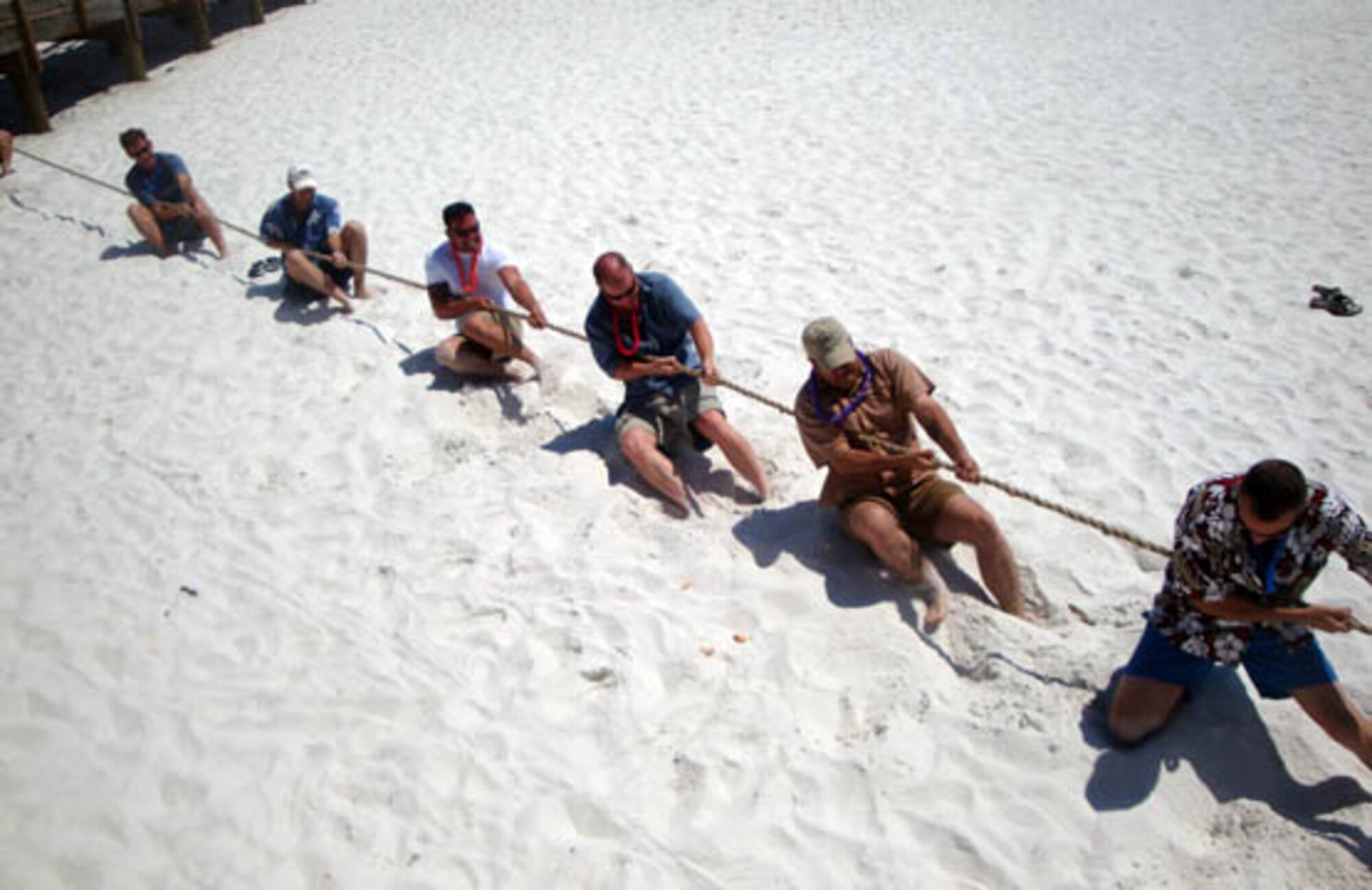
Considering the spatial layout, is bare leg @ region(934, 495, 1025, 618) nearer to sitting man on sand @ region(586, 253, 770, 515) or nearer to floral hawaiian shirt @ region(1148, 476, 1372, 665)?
floral hawaiian shirt @ region(1148, 476, 1372, 665)

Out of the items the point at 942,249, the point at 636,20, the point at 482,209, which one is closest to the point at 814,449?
the point at 942,249

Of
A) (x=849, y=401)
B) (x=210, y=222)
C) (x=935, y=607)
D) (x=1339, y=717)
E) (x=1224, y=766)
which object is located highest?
(x=849, y=401)

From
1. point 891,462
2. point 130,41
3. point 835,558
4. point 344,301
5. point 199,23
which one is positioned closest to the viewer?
point 891,462

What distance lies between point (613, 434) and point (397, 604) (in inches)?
56.6

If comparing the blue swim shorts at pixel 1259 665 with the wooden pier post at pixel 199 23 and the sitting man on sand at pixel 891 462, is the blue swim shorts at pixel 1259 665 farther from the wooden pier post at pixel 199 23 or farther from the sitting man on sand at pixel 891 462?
the wooden pier post at pixel 199 23

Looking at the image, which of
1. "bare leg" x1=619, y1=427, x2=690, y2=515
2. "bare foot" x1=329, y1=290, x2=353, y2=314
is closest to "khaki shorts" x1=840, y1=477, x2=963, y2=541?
"bare leg" x1=619, y1=427, x2=690, y2=515

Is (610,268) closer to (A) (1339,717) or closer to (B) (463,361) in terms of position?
(B) (463,361)

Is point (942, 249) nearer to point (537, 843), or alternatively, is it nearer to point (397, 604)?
point (397, 604)

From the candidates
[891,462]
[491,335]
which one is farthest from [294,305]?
[891,462]

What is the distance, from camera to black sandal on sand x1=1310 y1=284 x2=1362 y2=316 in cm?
468

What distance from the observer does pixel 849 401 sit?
3.28 m

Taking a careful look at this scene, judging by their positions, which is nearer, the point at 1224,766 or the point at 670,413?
the point at 1224,766

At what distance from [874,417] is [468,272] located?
2539 millimetres

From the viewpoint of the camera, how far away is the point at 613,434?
4.39 m
